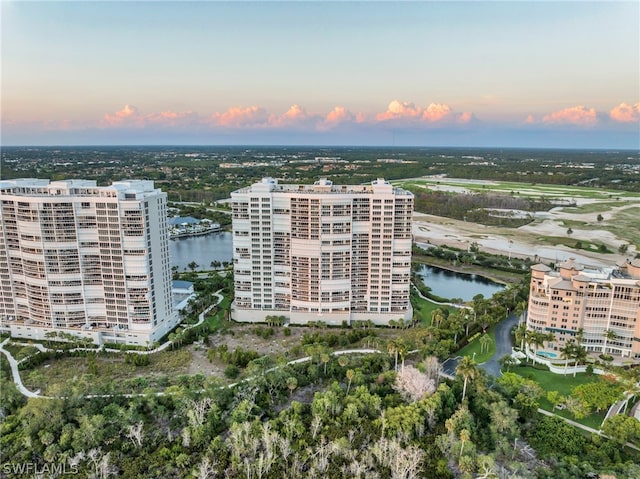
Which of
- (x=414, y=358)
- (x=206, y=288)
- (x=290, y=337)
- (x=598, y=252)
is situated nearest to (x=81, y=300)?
(x=206, y=288)

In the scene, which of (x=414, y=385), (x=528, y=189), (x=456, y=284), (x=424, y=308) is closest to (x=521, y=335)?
(x=424, y=308)

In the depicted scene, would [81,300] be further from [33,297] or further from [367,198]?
[367,198]

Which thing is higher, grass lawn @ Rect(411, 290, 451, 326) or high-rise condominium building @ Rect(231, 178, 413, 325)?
high-rise condominium building @ Rect(231, 178, 413, 325)

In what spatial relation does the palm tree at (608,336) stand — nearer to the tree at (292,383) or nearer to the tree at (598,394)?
the tree at (598,394)

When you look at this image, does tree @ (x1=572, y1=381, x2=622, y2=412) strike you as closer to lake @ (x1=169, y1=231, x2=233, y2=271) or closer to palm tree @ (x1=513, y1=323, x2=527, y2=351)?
palm tree @ (x1=513, y1=323, x2=527, y2=351)

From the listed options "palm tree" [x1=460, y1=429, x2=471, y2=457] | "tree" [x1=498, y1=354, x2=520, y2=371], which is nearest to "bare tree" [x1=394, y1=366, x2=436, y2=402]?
"palm tree" [x1=460, y1=429, x2=471, y2=457]
